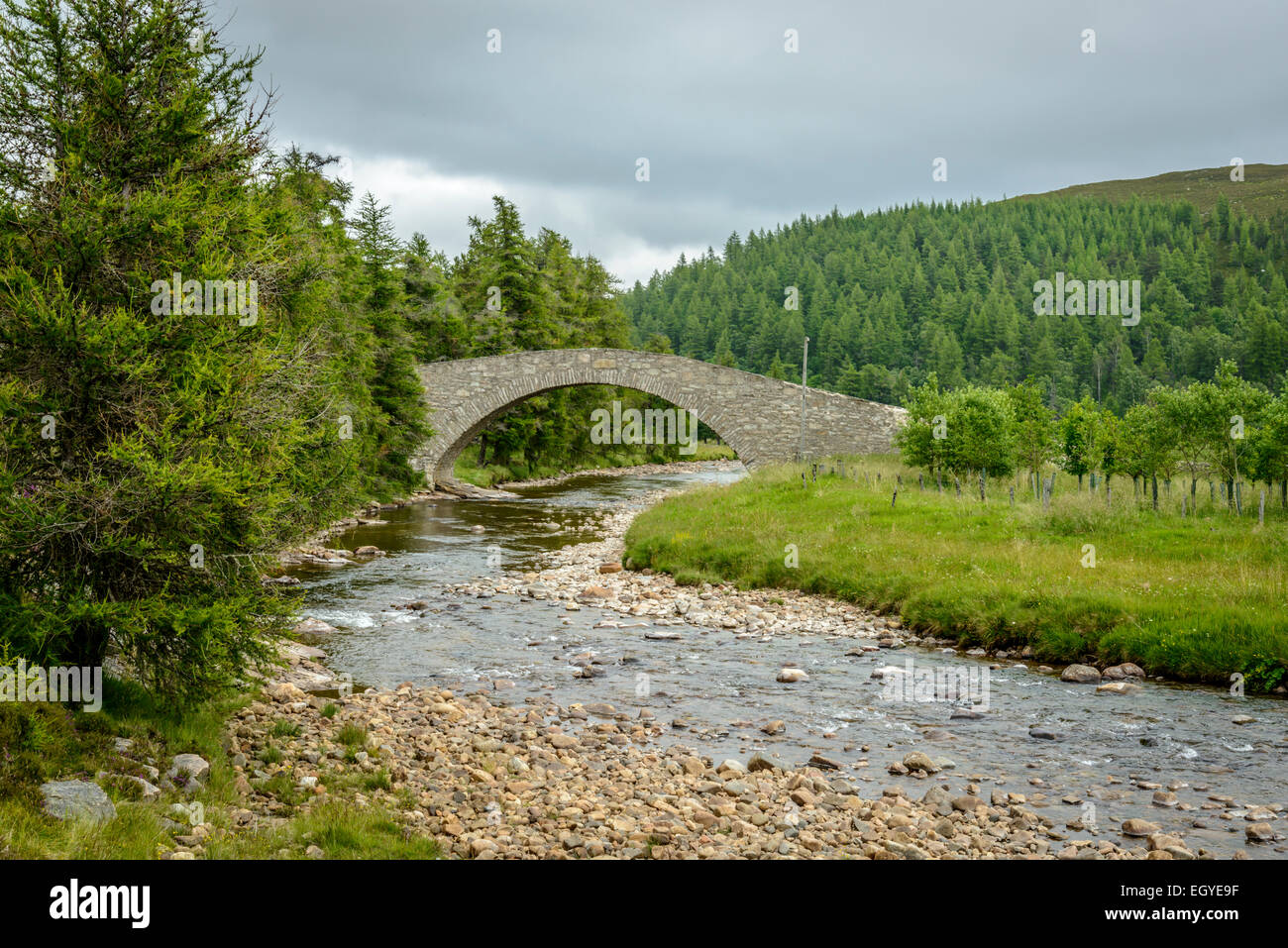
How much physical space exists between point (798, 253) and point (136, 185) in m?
174

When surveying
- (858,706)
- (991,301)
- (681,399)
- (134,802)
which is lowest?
(858,706)

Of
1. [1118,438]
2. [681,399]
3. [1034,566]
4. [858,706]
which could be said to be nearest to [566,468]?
[681,399]

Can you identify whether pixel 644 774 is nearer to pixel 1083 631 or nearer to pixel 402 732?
pixel 402 732

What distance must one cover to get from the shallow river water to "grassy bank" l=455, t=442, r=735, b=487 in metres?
25.6

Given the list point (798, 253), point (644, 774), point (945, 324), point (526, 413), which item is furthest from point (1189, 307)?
point (644, 774)

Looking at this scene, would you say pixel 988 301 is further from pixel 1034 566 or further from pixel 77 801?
pixel 77 801

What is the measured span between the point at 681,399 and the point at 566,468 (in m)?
17.8

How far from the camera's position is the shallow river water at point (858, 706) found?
734 centimetres

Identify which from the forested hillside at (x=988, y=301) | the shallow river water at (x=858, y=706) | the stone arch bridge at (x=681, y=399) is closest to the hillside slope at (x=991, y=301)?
the forested hillside at (x=988, y=301)

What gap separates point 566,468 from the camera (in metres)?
52.5

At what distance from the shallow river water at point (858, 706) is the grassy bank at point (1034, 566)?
90cm

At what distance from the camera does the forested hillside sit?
10300 centimetres

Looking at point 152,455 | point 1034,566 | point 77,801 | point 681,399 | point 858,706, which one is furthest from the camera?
point 681,399

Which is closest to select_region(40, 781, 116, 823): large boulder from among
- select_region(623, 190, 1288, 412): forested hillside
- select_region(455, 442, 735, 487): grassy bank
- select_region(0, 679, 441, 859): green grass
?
select_region(0, 679, 441, 859): green grass
